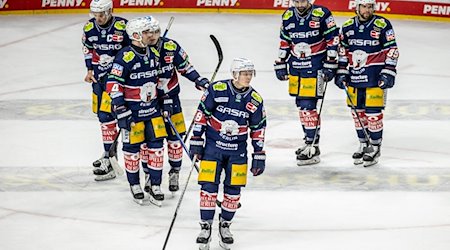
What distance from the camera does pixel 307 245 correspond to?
33.6ft

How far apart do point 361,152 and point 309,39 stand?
1.34m

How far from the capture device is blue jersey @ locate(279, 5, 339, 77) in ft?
41.8

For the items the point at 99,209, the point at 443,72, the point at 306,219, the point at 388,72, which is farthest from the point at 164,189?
the point at 443,72

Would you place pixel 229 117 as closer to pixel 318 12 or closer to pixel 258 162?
pixel 258 162

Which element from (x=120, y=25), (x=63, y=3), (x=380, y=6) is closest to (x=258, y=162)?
(x=120, y=25)

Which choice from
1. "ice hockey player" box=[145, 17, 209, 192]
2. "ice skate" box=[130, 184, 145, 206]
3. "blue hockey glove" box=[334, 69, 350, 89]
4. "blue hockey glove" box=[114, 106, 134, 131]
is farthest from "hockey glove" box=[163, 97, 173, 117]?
"blue hockey glove" box=[334, 69, 350, 89]

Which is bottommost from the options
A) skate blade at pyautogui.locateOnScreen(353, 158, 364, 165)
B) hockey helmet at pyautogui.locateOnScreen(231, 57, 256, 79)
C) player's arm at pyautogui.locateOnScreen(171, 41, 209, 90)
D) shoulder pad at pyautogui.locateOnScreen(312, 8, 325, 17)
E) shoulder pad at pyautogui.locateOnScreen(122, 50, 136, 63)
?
skate blade at pyautogui.locateOnScreen(353, 158, 364, 165)

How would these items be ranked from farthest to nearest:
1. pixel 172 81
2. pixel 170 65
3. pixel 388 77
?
pixel 388 77 → pixel 172 81 → pixel 170 65

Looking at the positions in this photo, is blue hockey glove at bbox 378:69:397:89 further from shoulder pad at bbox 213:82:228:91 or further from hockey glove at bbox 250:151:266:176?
shoulder pad at bbox 213:82:228:91

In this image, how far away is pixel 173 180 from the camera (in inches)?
461

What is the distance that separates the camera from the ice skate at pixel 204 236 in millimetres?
10008

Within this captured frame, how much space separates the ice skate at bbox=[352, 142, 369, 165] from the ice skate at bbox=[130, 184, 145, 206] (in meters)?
2.63

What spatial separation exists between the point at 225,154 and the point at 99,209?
1.72 metres

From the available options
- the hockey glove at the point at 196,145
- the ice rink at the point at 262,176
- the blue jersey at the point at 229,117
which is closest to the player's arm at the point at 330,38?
the ice rink at the point at 262,176
